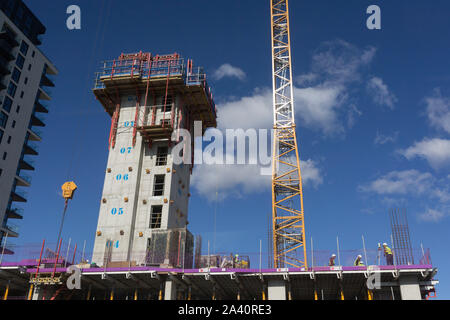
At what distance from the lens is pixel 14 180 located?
3211 inches

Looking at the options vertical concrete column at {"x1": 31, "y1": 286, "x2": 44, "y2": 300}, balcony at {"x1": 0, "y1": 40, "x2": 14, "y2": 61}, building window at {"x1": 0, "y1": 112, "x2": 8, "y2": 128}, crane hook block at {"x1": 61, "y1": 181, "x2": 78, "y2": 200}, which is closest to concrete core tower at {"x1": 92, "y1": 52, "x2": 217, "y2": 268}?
vertical concrete column at {"x1": 31, "y1": 286, "x2": 44, "y2": 300}

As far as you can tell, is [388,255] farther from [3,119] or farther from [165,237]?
[3,119]

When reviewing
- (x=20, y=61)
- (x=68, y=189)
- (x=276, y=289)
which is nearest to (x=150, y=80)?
(x=68, y=189)

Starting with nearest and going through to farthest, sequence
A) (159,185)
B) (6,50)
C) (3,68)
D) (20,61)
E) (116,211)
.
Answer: (116,211)
(159,185)
(3,68)
(6,50)
(20,61)

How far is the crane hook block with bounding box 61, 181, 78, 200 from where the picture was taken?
41219mm

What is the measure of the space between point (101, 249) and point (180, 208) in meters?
11.0

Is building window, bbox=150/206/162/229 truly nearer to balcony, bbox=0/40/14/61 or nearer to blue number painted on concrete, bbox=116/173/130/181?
blue number painted on concrete, bbox=116/173/130/181

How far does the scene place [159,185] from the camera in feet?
178

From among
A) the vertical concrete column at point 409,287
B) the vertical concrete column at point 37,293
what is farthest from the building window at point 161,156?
the vertical concrete column at point 409,287

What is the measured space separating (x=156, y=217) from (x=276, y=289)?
18.1 m

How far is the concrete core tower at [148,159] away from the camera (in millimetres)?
49094

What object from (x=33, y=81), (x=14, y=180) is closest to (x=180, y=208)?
(x=14, y=180)

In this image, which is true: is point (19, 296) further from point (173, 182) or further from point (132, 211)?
point (173, 182)

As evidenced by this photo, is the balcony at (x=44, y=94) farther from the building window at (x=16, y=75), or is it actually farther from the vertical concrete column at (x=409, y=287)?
the vertical concrete column at (x=409, y=287)
